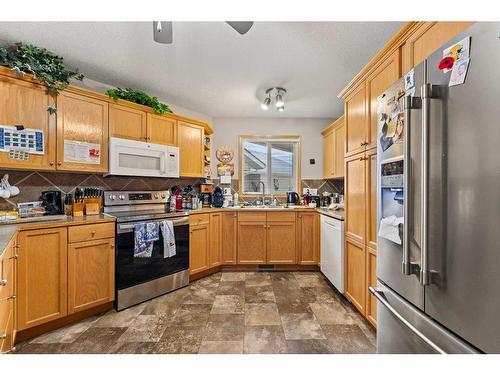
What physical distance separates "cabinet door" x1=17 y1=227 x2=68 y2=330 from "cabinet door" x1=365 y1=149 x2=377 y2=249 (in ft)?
8.27

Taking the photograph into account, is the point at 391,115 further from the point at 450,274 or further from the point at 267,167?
the point at 267,167

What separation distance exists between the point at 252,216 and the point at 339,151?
1610 millimetres

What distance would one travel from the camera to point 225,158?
153 inches

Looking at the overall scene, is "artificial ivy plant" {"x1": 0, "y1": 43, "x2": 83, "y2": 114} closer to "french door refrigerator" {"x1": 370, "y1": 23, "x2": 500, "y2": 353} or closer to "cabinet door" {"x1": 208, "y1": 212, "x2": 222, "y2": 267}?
"cabinet door" {"x1": 208, "y1": 212, "x2": 222, "y2": 267}

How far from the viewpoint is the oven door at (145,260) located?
2.16m

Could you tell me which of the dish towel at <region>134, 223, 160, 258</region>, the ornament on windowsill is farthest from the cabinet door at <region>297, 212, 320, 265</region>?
the dish towel at <region>134, 223, 160, 258</region>

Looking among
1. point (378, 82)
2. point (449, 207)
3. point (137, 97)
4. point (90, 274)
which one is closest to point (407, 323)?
point (449, 207)

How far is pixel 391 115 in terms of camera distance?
1192 millimetres

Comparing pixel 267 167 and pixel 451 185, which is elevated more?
pixel 267 167

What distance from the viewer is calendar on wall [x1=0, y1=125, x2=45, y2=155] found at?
72.1 inches
